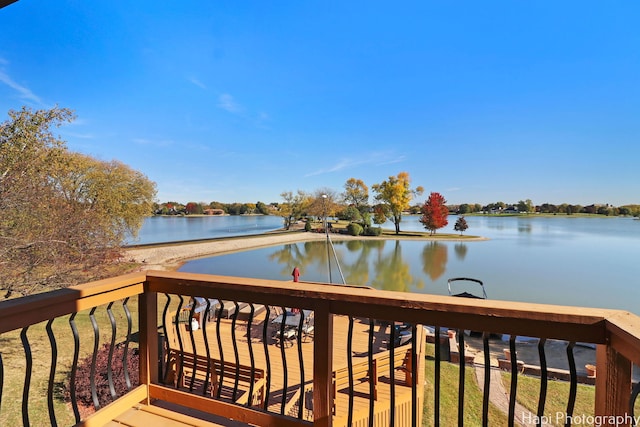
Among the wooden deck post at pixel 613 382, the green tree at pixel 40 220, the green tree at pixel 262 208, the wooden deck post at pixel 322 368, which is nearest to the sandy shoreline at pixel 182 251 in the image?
the green tree at pixel 40 220

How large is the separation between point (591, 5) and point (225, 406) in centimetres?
1351

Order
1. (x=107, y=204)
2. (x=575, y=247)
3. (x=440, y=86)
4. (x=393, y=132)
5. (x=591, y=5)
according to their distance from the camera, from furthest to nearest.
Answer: (x=393, y=132), (x=575, y=247), (x=440, y=86), (x=107, y=204), (x=591, y=5)

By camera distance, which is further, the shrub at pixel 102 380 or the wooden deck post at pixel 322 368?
the shrub at pixel 102 380

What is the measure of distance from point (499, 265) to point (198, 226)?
109ft

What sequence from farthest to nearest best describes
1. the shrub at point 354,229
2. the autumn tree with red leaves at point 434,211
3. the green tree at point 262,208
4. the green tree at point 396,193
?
the green tree at point 262,208 → the shrub at point 354,229 → the green tree at point 396,193 → the autumn tree with red leaves at point 434,211

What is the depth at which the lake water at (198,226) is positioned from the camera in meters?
25.9

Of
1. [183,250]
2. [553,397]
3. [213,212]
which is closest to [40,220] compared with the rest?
[553,397]

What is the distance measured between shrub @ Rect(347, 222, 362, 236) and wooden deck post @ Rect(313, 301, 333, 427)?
35.1 meters

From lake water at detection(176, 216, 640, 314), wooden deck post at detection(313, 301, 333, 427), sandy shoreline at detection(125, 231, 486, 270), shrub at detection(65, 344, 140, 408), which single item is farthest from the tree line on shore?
wooden deck post at detection(313, 301, 333, 427)

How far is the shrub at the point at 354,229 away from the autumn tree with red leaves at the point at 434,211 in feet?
25.6

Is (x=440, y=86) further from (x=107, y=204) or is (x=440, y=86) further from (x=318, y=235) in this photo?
(x=318, y=235)

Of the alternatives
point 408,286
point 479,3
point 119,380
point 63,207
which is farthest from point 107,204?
point 479,3

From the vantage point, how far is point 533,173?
2530cm

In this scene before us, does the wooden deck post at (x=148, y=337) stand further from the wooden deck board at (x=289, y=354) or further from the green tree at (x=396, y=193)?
the green tree at (x=396, y=193)
